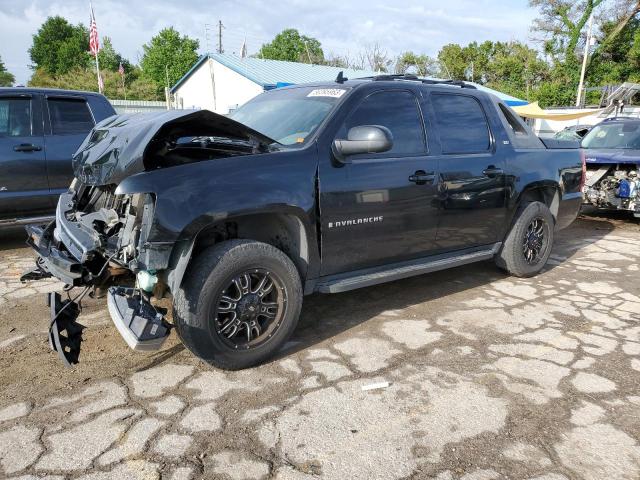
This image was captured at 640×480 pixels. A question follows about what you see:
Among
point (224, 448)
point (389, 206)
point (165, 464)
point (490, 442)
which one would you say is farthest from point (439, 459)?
point (389, 206)

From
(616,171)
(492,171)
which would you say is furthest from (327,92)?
(616,171)

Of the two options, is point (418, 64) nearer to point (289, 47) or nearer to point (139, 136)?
point (289, 47)

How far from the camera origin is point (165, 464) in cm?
236

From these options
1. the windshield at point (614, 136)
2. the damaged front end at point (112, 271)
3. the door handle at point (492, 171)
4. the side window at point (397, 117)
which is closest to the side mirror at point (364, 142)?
the side window at point (397, 117)

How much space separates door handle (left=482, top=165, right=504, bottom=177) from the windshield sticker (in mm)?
1533

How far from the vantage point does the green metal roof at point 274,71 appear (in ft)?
84.8

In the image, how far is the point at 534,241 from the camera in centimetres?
521

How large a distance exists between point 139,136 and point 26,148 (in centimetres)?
367

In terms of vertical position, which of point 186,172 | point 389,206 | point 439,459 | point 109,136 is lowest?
point 439,459

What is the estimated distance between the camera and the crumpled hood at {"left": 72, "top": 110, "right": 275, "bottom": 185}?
303 centimetres

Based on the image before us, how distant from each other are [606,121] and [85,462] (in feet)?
34.0

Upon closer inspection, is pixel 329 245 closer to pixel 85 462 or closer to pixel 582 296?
pixel 85 462

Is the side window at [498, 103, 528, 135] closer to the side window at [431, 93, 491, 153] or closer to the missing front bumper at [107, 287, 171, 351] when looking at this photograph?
the side window at [431, 93, 491, 153]

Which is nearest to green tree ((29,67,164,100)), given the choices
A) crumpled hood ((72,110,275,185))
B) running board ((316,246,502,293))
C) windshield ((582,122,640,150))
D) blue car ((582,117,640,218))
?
windshield ((582,122,640,150))
